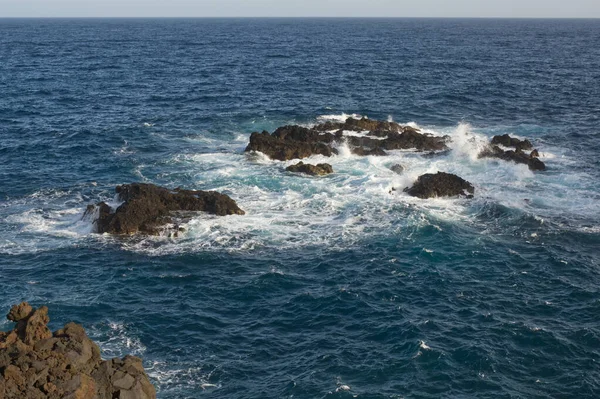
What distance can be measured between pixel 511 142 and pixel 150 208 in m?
42.8

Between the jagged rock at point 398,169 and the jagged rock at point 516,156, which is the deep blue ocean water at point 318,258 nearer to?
the jagged rock at point 398,169

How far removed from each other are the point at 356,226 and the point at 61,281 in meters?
23.2

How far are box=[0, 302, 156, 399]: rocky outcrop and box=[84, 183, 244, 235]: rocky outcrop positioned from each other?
20432mm

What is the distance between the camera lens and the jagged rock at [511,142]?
71938 millimetres

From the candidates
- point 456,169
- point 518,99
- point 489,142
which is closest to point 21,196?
point 456,169

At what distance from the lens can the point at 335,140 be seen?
73750 mm

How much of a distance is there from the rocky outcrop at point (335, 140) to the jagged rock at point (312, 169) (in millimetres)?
4071

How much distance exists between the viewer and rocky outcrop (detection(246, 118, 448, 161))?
7044 centimetres

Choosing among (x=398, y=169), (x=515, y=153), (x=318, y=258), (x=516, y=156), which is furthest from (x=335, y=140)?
(x=318, y=258)

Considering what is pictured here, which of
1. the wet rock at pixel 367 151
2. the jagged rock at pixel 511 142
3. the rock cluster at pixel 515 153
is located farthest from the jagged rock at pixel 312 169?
the jagged rock at pixel 511 142

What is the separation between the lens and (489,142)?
74188mm

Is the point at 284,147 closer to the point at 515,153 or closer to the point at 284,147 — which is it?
the point at 284,147

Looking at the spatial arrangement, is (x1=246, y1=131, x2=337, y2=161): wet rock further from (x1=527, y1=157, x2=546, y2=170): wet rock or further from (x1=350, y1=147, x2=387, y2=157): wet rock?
(x1=527, y1=157, x2=546, y2=170): wet rock

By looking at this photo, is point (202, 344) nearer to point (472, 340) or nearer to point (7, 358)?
point (7, 358)
